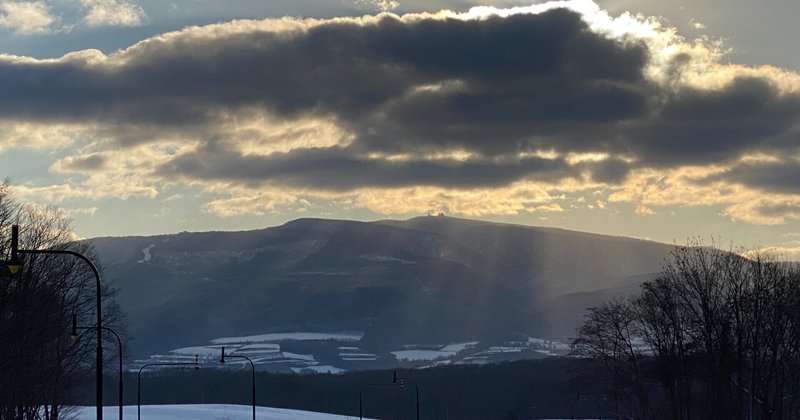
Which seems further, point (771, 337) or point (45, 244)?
point (45, 244)

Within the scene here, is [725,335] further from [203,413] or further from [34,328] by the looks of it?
[203,413]

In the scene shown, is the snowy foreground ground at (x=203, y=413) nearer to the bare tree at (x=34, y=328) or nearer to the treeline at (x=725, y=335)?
the bare tree at (x=34, y=328)

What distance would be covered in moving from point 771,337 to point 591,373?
124 ft

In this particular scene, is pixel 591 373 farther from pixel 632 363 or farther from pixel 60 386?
pixel 60 386

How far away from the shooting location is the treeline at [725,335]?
273ft

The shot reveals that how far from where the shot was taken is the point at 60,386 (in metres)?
94.3

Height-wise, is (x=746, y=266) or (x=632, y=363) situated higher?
(x=746, y=266)

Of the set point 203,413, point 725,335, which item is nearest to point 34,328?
point 725,335

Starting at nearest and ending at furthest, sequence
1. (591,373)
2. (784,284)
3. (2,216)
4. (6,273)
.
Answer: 1. (6,273)
2. (2,216)
3. (784,284)
4. (591,373)

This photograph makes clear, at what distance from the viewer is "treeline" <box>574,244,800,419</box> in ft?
273

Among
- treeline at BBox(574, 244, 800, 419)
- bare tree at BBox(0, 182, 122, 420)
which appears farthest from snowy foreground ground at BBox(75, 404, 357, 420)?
treeline at BBox(574, 244, 800, 419)

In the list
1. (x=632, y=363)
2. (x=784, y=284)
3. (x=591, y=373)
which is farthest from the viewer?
(x=591, y=373)

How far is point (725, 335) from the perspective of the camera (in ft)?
277

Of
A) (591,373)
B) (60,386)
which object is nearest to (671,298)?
(591,373)
